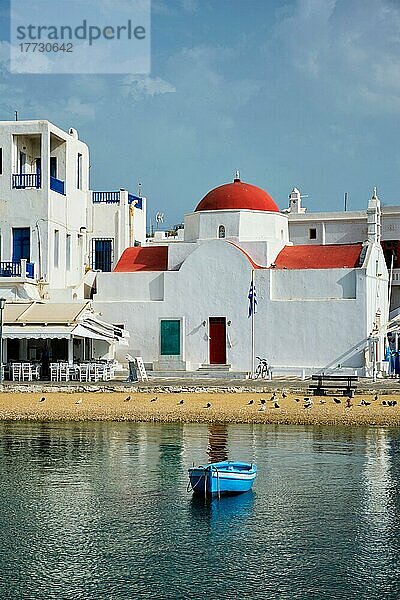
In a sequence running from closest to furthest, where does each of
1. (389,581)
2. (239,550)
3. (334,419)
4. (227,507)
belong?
(389,581)
(239,550)
(227,507)
(334,419)

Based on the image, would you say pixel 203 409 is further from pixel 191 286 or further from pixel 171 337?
pixel 191 286

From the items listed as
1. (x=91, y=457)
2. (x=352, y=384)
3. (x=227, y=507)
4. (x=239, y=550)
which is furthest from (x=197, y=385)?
(x=239, y=550)

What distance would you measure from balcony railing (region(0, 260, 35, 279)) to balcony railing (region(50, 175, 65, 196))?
13.6 ft

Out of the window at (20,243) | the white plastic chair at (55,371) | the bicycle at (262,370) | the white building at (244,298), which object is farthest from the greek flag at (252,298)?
the window at (20,243)

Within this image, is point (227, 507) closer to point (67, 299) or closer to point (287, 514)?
point (287, 514)

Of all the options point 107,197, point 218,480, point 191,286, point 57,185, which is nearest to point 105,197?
point 107,197

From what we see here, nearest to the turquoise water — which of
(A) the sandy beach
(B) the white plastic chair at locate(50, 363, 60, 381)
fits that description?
(A) the sandy beach

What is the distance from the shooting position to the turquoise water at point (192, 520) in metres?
17.0

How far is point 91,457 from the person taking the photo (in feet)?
91.0

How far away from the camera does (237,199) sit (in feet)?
160

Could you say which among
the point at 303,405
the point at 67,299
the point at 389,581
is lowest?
the point at 389,581

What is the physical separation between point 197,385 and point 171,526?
777 inches

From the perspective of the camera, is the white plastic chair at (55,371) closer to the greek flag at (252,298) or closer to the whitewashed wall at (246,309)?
the whitewashed wall at (246,309)

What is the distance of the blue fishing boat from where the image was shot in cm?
2286
